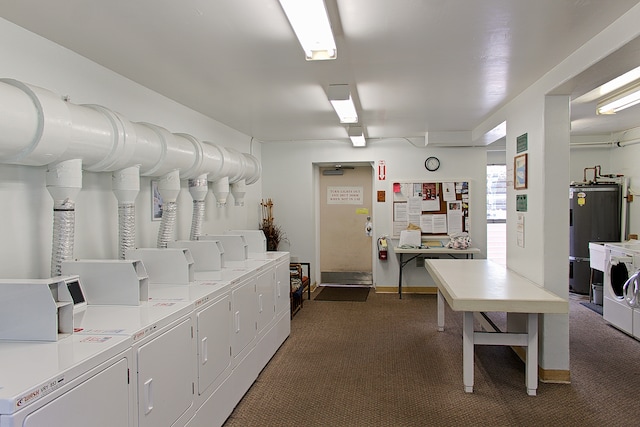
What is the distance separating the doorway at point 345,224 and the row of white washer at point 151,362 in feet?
11.8

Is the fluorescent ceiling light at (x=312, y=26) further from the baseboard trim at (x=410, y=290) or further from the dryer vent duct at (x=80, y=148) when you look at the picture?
the baseboard trim at (x=410, y=290)

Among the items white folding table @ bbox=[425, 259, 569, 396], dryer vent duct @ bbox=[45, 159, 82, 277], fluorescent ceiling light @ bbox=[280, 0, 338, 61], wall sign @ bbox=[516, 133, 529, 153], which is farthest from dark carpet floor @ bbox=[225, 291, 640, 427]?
fluorescent ceiling light @ bbox=[280, 0, 338, 61]

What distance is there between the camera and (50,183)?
7.02 ft

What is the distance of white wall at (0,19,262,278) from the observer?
214 centimetres

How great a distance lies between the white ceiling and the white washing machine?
2162 mm

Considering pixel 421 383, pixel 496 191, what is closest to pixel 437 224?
pixel 496 191

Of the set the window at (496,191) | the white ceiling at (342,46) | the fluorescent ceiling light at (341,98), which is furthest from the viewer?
the window at (496,191)

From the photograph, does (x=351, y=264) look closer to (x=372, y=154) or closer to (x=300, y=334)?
(x=372, y=154)

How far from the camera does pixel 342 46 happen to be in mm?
2504

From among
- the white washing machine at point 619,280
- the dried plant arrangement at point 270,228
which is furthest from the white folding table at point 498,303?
the dried plant arrangement at point 270,228

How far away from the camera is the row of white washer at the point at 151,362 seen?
1390 mm

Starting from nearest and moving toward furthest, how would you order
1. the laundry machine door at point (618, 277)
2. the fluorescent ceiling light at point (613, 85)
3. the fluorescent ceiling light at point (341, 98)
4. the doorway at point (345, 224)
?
the fluorescent ceiling light at point (341, 98) → the fluorescent ceiling light at point (613, 85) → the laundry machine door at point (618, 277) → the doorway at point (345, 224)

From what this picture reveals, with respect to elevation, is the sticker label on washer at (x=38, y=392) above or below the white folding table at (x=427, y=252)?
above

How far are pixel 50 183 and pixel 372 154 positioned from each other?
15.9 ft
